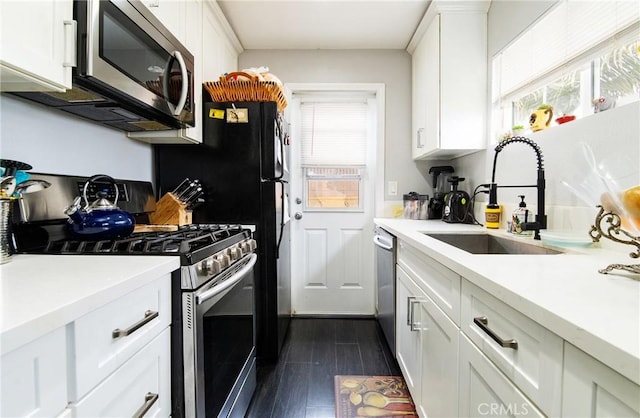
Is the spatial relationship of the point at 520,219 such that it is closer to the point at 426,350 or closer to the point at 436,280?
the point at 436,280

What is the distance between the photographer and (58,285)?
0.65 metres

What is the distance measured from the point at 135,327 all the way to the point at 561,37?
2151 millimetres

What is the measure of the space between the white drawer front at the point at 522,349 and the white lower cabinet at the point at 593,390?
20 mm

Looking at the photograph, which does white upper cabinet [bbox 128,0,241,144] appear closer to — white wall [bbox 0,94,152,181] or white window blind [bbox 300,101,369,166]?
white wall [bbox 0,94,152,181]

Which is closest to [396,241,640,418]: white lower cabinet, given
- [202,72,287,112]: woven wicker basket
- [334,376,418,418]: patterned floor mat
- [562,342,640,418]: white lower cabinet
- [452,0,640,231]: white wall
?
[562,342,640,418]: white lower cabinet

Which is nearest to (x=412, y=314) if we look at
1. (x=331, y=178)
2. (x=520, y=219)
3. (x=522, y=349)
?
(x=520, y=219)

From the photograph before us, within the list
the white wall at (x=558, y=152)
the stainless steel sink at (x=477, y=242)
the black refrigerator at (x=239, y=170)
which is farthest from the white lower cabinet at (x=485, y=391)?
the black refrigerator at (x=239, y=170)

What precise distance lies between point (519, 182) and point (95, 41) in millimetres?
2078

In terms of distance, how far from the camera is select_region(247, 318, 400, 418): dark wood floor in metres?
1.57

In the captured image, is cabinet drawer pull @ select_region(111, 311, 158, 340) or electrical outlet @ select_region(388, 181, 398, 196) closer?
cabinet drawer pull @ select_region(111, 311, 158, 340)

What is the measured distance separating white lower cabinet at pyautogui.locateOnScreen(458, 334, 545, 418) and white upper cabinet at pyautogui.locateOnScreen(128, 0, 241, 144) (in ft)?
5.55

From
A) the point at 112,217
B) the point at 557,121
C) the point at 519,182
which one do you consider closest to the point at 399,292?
the point at 519,182

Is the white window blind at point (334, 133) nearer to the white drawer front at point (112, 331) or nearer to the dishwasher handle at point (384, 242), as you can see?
the dishwasher handle at point (384, 242)

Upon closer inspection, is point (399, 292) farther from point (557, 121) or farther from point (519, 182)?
point (557, 121)
